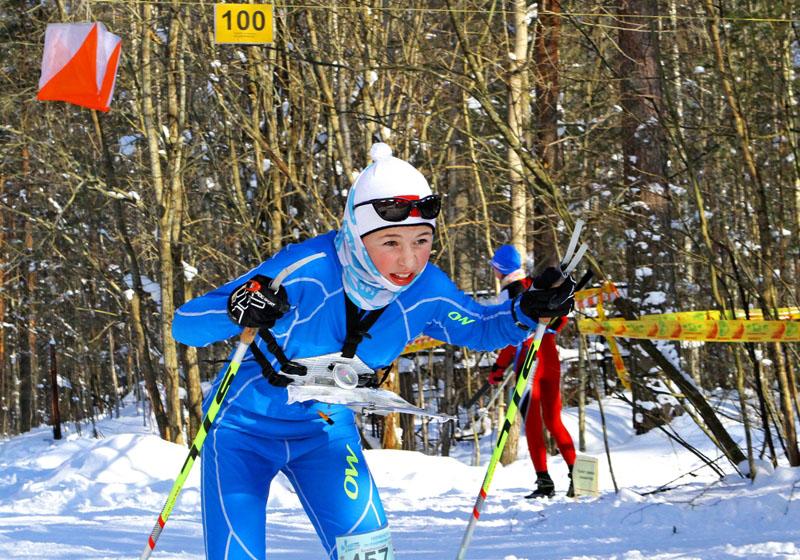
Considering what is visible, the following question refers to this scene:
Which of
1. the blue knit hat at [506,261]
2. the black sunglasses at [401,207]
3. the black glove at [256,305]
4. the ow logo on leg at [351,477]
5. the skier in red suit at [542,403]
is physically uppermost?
the black sunglasses at [401,207]

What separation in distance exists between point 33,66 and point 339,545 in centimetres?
1546

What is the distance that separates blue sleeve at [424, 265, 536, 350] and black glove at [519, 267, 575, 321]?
4 centimetres

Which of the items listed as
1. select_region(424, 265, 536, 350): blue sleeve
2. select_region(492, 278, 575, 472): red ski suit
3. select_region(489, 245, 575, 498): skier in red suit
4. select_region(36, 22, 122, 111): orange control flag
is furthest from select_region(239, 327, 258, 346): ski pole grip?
select_region(36, 22, 122, 111): orange control flag

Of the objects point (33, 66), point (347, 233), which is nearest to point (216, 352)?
point (33, 66)

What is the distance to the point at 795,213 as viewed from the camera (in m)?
7.38

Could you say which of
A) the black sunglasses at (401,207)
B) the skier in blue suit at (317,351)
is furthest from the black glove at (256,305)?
the black sunglasses at (401,207)

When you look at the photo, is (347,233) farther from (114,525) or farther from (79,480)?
(79,480)

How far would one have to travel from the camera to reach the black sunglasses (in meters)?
3.26

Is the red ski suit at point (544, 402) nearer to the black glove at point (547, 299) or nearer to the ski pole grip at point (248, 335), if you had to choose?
the black glove at point (547, 299)

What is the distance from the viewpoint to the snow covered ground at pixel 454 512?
5766 mm

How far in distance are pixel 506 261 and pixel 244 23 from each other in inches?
149

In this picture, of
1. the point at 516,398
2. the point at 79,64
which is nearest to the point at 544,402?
the point at 516,398

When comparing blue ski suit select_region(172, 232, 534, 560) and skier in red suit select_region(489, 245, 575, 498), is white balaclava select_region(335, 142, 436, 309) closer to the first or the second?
blue ski suit select_region(172, 232, 534, 560)

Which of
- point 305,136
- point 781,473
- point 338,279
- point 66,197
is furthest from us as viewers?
point 66,197
